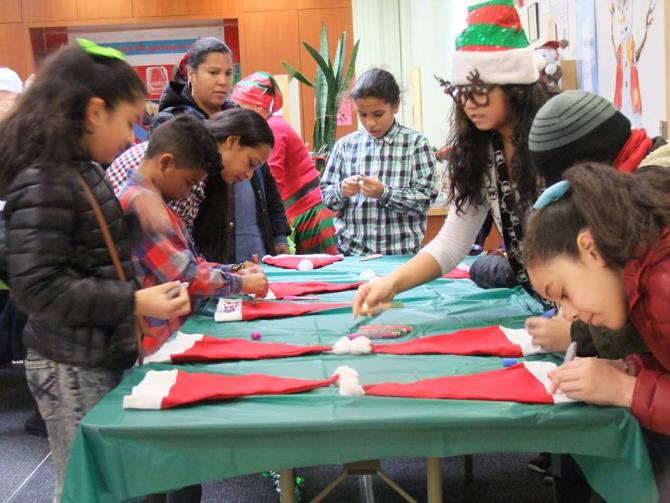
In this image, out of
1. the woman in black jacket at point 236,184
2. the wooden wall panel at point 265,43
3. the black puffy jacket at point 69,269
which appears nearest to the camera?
the black puffy jacket at point 69,269

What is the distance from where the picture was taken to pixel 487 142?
201 cm

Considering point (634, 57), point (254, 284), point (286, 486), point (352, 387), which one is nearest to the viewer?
point (352, 387)

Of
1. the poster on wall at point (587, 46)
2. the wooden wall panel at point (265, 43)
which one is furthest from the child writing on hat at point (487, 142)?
the wooden wall panel at point (265, 43)

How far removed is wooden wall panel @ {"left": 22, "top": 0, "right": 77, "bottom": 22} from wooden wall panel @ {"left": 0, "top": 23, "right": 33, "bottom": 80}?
0.14 meters

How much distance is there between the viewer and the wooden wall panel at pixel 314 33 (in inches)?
279

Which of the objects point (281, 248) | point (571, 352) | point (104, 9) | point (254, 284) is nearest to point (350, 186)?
point (281, 248)

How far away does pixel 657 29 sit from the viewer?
242cm

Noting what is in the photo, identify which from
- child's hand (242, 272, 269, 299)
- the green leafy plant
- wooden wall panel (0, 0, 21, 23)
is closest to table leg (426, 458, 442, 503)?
child's hand (242, 272, 269, 299)

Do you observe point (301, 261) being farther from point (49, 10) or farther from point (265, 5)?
point (49, 10)

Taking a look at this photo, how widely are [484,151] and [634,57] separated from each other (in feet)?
3.32

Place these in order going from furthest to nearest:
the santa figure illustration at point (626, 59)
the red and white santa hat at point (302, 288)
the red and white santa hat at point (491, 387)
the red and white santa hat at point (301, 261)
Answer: the red and white santa hat at point (301, 261) < the santa figure illustration at point (626, 59) < the red and white santa hat at point (302, 288) < the red and white santa hat at point (491, 387)

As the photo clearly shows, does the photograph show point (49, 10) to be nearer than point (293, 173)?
No

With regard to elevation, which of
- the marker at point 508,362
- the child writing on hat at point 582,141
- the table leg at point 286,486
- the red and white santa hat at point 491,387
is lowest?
the table leg at point 286,486

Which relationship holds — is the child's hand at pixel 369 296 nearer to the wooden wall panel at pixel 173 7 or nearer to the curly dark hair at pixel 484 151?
the curly dark hair at pixel 484 151
